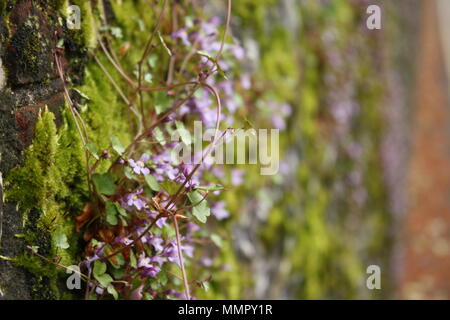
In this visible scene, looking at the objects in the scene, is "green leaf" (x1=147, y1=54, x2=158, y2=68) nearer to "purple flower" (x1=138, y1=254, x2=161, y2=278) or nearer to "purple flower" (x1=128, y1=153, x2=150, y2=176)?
"purple flower" (x1=128, y1=153, x2=150, y2=176)

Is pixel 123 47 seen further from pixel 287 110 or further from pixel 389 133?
pixel 389 133

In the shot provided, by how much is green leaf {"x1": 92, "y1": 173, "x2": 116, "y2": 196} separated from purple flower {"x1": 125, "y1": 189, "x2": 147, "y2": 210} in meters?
0.05

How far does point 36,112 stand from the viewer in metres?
1.42

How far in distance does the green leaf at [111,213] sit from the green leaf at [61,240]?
0.43ft

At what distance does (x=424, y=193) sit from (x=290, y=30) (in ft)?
17.9

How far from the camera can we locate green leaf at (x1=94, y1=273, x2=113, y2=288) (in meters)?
1.44

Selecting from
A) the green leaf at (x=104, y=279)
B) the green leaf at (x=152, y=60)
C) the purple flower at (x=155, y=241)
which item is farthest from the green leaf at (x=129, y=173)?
the green leaf at (x=152, y=60)

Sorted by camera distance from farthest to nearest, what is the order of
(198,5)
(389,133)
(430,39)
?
1. (430,39)
2. (389,133)
3. (198,5)

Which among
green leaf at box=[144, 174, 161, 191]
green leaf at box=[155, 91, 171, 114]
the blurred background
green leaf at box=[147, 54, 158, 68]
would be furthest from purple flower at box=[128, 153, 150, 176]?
the blurred background

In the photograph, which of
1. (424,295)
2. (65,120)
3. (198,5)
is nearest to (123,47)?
(65,120)

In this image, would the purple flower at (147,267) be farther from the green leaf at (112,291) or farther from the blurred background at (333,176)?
the blurred background at (333,176)

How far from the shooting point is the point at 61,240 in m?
1.44

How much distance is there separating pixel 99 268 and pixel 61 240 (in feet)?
0.44

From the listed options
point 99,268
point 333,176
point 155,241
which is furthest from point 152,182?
point 333,176
